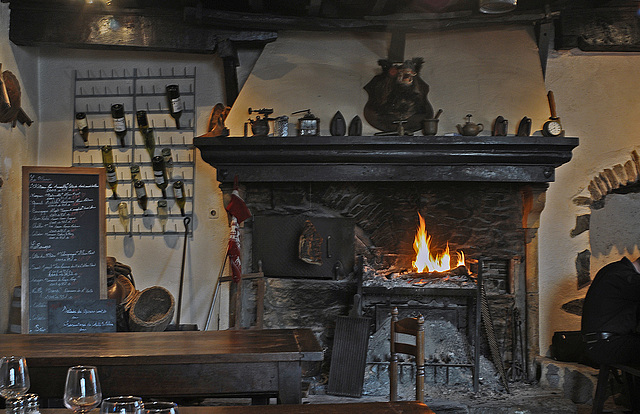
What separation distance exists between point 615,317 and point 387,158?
1871 millimetres

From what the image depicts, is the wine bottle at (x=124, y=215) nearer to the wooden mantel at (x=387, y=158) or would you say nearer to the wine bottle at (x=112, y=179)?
the wine bottle at (x=112, y=179)

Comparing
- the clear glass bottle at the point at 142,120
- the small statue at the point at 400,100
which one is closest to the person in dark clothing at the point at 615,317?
the small statue at the point at 400,100

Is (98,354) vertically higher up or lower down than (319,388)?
higher up

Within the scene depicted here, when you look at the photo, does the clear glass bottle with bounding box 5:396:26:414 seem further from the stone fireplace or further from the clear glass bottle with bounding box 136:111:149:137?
the clear glass bottle with bounding box 136:111:149:137

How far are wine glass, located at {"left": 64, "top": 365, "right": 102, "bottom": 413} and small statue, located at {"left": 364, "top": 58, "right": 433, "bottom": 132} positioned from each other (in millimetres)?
3631

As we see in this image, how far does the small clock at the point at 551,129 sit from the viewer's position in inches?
186

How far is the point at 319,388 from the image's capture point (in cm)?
474

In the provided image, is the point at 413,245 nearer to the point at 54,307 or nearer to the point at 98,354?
the point at 54,307

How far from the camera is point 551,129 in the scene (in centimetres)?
473

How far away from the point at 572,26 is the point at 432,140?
1616 mm

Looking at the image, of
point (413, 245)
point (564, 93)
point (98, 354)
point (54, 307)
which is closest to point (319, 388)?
point (413, 245)

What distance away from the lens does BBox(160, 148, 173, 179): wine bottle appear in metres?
5.21

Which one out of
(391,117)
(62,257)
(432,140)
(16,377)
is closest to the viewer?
(16,377)

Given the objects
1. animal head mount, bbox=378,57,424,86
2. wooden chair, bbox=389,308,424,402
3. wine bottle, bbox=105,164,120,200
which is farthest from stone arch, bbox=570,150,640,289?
wine bottle, bbox=105,164,120,200
